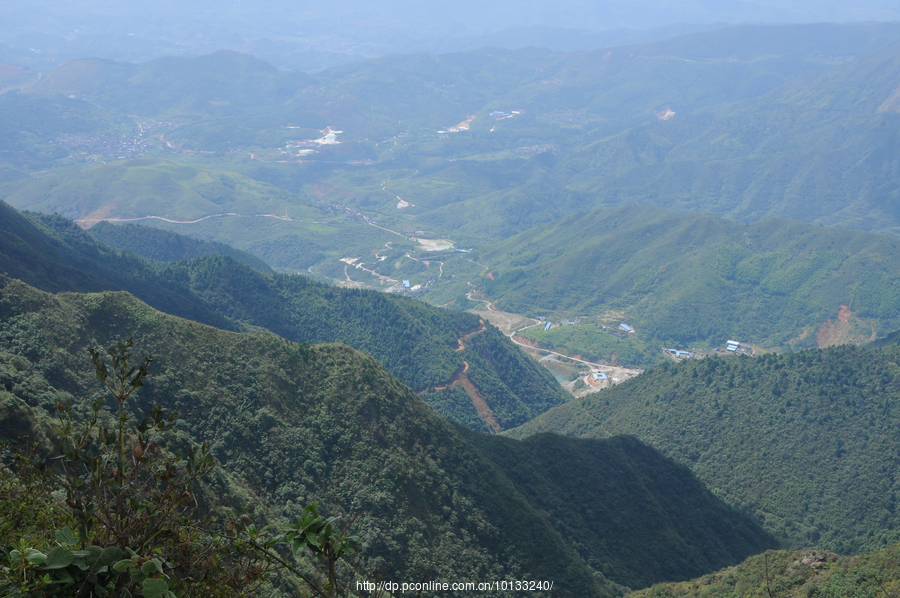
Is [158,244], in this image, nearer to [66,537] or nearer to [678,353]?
[678,353]

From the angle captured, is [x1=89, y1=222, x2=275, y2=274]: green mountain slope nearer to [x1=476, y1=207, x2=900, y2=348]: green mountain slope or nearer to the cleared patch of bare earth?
[x1=476, y1=207, x2=900, y2=348]: green mountain slope

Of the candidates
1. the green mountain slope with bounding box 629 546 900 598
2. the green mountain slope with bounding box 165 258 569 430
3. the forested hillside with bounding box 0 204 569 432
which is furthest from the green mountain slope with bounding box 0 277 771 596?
the green mountain slope with bounding box 165 258 569 430

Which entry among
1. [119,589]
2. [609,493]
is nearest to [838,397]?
[609,493]

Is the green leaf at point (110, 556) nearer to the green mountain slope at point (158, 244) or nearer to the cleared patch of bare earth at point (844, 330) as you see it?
the green mountain slope at point (158, 244)

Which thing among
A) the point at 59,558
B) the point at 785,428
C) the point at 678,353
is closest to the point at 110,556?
the point at 59,558

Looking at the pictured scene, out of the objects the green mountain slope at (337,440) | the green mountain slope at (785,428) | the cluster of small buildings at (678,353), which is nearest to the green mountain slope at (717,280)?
the cluster of small buildings at (678,353)
